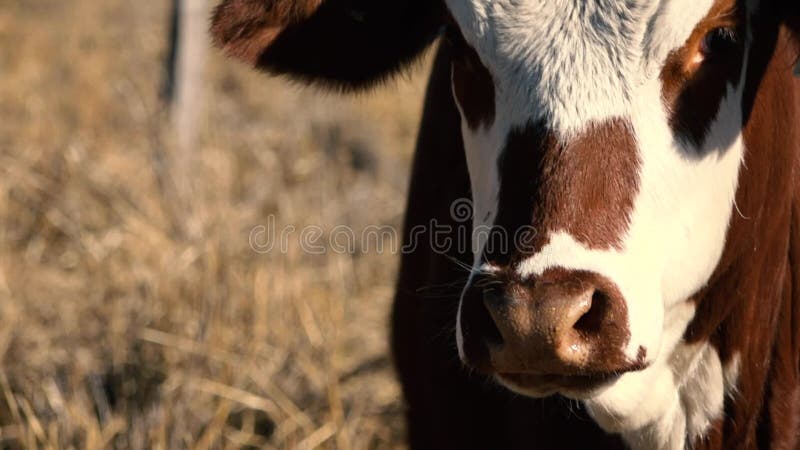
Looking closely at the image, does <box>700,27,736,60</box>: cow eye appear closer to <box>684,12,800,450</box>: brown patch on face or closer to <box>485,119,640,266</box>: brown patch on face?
<box>684,12,800,450</box>: brown patch on face

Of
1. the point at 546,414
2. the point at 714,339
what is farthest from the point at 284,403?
the point at 714,339

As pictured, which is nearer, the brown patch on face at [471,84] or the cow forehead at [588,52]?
the cow forehead at [588,52]

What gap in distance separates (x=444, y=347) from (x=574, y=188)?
3.14ft

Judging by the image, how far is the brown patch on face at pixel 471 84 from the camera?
7.83 ft

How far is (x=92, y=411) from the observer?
3.76 m

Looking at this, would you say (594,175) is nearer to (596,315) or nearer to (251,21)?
(596,315)

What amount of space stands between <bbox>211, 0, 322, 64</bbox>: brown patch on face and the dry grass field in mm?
243

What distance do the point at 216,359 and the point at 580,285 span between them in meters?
2.09

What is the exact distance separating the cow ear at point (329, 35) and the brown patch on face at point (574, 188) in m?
0.62

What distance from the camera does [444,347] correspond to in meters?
3.01

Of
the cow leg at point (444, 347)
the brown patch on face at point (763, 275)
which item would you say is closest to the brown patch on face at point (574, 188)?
the brown patch on face at point (763, 275)

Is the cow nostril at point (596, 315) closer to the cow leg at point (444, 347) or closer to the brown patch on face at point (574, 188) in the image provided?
the brown patch on face at point (574, 188)

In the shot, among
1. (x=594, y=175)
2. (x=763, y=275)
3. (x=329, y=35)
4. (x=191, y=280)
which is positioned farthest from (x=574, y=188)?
(x=191, y=280)

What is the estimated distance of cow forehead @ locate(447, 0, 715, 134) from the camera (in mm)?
2174
